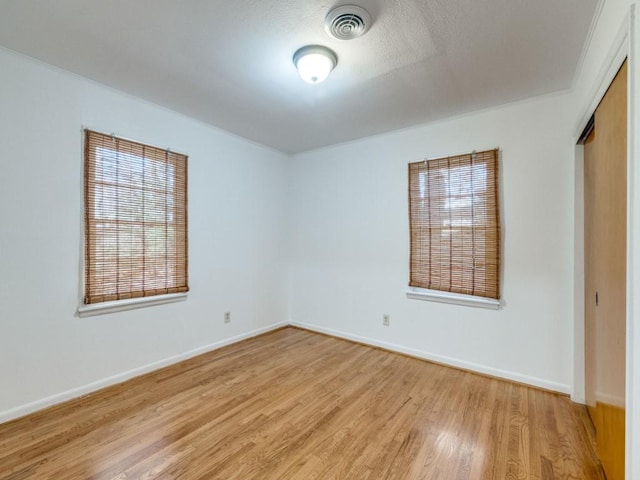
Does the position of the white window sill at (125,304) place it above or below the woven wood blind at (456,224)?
below

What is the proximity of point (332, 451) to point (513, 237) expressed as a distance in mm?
2339

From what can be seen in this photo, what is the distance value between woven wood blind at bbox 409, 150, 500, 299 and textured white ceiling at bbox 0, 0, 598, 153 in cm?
60

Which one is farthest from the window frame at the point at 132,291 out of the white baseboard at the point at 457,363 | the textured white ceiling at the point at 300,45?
the white baseboard at the point at 457,363

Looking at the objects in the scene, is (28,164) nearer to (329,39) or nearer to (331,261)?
(329,39)

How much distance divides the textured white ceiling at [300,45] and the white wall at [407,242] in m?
0.37

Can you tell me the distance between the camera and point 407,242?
3.31m

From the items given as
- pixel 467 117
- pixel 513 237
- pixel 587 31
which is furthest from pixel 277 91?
pixel 513 237

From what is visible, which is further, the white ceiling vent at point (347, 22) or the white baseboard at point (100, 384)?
the white baseboard at point (100, 384)

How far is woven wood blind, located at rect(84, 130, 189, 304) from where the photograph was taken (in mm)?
2451

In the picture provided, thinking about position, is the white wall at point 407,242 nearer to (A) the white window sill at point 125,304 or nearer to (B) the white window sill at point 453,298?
(B) the white window sill at point 453,298

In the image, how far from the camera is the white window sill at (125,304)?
242 centimetres

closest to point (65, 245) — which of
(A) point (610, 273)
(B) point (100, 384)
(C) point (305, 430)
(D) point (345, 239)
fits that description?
(B) point (100, 384)

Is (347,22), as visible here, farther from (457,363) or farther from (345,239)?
(457,363)

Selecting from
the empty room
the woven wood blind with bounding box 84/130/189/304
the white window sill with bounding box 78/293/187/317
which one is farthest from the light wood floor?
the woven wood blind with bounding box 84/130/189/304
